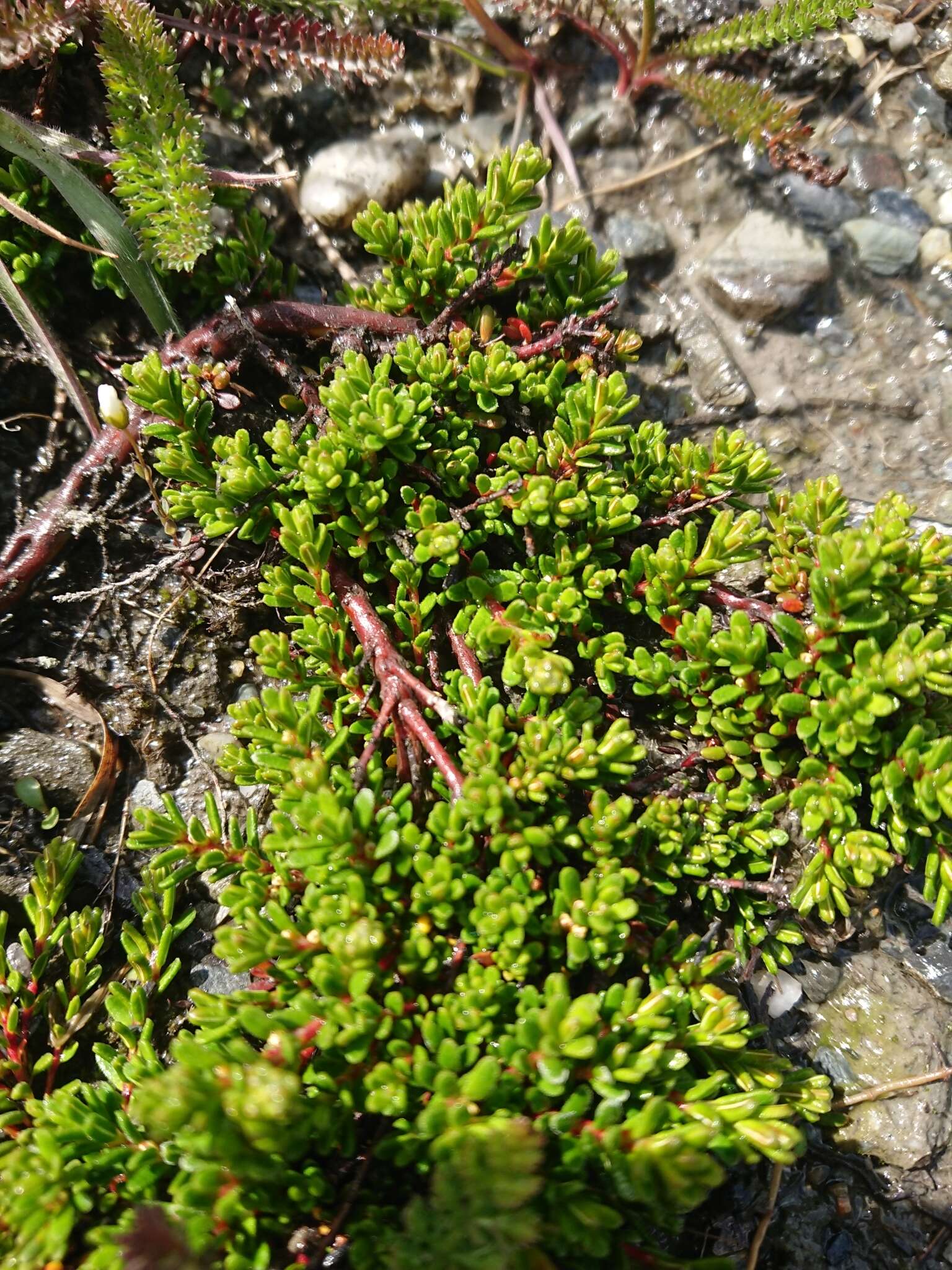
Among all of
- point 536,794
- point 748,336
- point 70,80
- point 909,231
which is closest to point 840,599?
point 536,794

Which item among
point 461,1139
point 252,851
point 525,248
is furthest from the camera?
point 525,248

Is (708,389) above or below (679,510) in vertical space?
above

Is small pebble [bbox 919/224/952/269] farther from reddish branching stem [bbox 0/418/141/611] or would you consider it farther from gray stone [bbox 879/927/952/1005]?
reddish branching stem [bbox 0/418/141/611]

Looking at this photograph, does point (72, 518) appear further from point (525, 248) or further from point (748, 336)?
point (748, 336)

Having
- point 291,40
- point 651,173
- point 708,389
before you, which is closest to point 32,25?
point 291,40

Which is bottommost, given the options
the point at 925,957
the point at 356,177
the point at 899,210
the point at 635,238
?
the point at 925,957

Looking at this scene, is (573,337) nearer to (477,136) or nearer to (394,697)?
(477,136)
